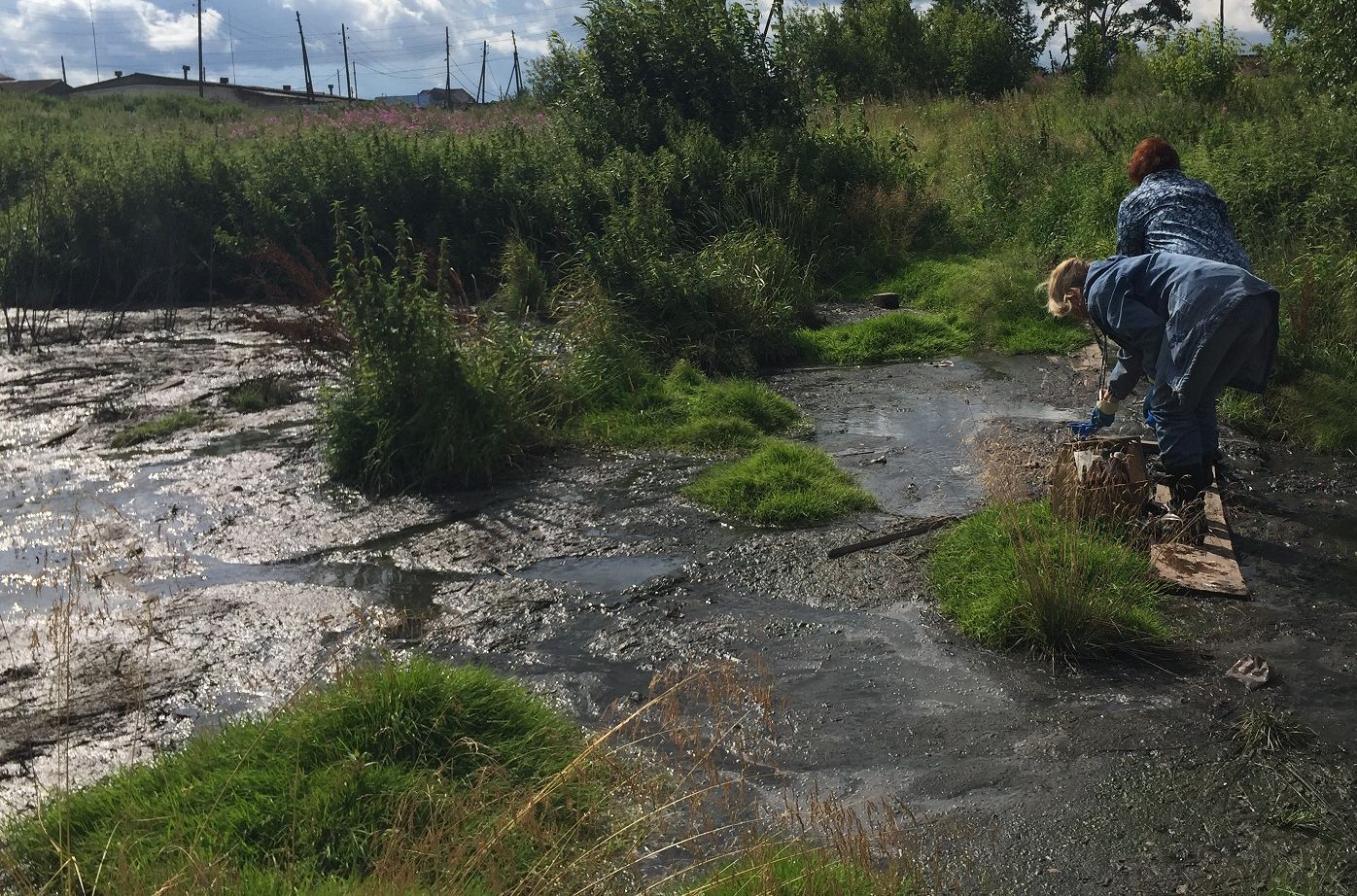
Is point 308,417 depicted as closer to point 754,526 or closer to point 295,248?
point 754,526

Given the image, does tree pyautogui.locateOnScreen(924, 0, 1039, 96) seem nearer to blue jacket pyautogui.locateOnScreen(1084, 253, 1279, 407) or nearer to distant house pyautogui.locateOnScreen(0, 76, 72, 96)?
blue jacket pyautogui.locateOnScreen(1084, 253, 1279, 407)

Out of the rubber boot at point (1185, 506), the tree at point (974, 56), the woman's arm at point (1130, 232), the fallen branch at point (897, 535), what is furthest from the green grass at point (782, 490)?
the tree at point (974, 56)

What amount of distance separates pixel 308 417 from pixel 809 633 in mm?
6385

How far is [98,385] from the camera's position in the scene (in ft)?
39.0

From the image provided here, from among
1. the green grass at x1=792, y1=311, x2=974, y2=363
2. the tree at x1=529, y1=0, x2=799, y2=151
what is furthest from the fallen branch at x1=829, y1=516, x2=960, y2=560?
the tree at x1=529, y1=0, x2=799, y2=151

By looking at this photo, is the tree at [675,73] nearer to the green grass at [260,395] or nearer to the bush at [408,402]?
the green grass at [260,395]

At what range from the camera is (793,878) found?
3428 mm

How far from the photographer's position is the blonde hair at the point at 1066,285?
23.9 ft

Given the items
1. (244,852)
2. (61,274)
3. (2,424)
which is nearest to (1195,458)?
(244,852)

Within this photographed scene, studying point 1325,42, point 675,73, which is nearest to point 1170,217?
point 1325,42

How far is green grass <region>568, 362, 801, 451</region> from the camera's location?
933 centimetres

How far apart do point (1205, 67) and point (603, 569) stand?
17.4m

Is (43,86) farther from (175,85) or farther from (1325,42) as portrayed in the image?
(1325,42)

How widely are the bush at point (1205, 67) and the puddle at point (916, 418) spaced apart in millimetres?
10331
